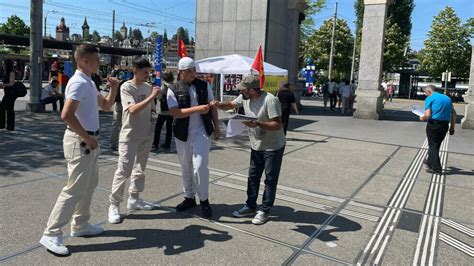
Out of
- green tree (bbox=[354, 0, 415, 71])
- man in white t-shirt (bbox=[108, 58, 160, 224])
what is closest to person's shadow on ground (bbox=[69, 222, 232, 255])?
man in white t-shirt (bbox=[108, 58, 160, 224])

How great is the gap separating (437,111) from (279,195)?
3922 millimetres

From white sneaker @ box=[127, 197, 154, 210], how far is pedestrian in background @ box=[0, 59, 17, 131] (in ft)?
21.1

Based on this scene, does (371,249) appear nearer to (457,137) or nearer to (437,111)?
(437,111)

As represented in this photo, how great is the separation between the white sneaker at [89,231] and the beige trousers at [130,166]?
1.46 ft

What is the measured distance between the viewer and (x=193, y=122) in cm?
449

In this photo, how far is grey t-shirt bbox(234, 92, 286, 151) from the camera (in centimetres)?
439

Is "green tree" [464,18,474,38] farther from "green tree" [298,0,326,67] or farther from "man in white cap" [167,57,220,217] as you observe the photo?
"man in white cap" [167,57,220,217]

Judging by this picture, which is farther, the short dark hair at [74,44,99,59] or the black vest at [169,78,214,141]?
the black vest at [169,78,214,141]

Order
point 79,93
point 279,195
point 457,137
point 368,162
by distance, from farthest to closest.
Answer: point 457,137 → point 368,162 → point 279,195 → point 79,93

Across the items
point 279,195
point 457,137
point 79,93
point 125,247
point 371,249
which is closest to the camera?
point 79,93

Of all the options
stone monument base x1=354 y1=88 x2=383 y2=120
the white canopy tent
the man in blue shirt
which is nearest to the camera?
the man in blue shirt

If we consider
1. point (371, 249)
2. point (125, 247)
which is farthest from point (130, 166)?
point (371, 249)

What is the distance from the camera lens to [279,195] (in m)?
5.70

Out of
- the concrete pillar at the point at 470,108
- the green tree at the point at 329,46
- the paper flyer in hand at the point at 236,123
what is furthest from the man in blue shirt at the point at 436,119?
the green tree at the point at 329,46
